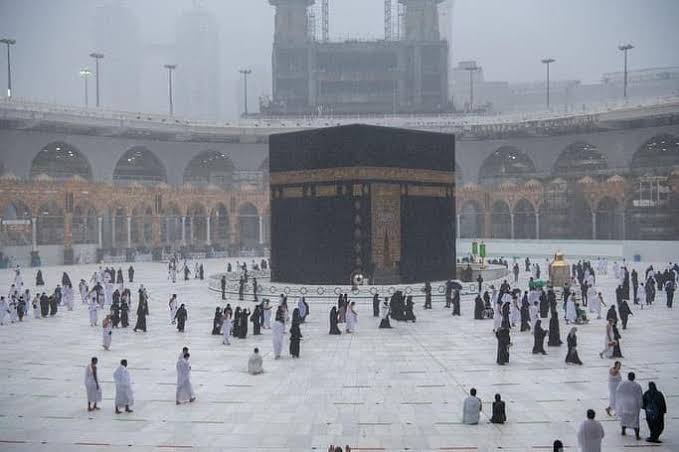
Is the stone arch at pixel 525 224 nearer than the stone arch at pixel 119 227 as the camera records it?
No

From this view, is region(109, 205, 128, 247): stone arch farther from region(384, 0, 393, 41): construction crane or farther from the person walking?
the person walking

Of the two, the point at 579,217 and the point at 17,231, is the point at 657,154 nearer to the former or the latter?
the point at 579,217

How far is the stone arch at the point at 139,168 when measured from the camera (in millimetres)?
56062

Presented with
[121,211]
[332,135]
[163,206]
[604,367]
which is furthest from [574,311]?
[121,211]

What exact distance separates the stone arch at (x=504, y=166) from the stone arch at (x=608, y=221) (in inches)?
293

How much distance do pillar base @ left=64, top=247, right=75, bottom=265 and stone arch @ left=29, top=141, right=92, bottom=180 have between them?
7696mm

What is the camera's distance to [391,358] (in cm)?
1589

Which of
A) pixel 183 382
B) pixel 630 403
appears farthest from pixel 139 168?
pixel 630 403

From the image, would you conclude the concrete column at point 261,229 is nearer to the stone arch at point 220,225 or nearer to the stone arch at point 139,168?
the stone arch at point 220,225

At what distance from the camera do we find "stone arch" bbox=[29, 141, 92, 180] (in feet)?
169

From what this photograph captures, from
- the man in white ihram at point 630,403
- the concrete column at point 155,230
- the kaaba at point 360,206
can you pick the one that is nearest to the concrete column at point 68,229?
the concrete column at point 155,230

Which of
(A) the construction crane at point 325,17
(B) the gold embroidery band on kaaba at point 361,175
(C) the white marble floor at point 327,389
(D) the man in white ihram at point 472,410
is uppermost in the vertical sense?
(A) the construction crane at point 325,17

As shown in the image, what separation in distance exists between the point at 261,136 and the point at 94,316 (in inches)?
1387

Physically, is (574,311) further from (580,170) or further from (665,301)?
(580,170)
